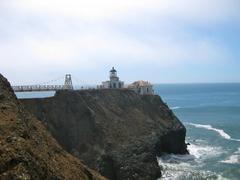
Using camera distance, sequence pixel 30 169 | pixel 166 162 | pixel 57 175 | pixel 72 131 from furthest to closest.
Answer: pixel 166 162 → pixel 72 131 → pixel 57 175 → pixel 30 169

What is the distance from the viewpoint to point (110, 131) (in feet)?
253

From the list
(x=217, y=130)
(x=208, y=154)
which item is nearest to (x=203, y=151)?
(x=208, y=154)

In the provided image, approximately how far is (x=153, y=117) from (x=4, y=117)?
54.1m

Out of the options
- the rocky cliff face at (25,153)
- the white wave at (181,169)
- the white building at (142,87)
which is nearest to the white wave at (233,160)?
the white wave at (181,169)

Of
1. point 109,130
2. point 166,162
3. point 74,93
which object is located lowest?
point 166,162

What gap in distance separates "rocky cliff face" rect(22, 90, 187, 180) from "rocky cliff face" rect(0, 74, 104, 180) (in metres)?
23.9

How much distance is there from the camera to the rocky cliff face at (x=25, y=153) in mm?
33594

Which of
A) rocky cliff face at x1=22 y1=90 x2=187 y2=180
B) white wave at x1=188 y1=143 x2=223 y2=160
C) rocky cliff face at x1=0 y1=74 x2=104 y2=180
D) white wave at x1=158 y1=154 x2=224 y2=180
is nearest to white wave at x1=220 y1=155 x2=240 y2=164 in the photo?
white wave at x1=188 y1=143 x2=223 y2=160

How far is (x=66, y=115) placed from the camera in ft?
250

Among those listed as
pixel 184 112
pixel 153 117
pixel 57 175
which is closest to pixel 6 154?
pixel 57 175

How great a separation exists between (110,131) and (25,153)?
138ft

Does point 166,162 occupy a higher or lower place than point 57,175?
lower

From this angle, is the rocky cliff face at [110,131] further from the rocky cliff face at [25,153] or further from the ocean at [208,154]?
the rocky cliff face at [25,153]

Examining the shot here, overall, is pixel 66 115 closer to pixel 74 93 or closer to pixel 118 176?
pixel 74 93
